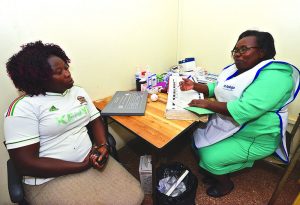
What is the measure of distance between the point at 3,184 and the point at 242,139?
158cm

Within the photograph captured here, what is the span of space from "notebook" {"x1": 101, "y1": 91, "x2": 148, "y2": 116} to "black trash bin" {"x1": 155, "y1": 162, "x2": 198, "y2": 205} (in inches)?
19.8

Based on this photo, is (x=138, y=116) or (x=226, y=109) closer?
(x=226, y=109)

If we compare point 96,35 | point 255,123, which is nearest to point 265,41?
point 255,123

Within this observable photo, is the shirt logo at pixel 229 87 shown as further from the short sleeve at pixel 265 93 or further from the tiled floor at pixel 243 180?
the tiled floor at pixel 243 180

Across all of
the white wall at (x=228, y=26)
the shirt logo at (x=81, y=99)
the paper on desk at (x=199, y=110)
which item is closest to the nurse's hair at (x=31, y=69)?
the shirt logo at (x=81, y=99)

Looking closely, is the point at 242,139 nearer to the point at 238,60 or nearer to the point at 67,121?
the point at 238,60

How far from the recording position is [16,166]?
88cm

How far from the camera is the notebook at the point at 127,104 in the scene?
47.0 inches

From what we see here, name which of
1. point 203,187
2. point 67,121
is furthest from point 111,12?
point 203,187

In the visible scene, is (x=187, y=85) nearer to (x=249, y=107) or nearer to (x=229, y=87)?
(x=229, y=87)

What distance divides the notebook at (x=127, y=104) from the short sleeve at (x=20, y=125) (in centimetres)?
41

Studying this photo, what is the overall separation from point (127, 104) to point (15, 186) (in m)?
0.76

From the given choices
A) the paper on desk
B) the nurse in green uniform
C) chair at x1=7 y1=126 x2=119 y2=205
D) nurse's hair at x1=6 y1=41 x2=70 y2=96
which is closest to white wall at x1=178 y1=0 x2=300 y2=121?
the nurse in green uniform

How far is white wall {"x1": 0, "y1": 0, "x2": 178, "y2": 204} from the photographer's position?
3.24 ft
